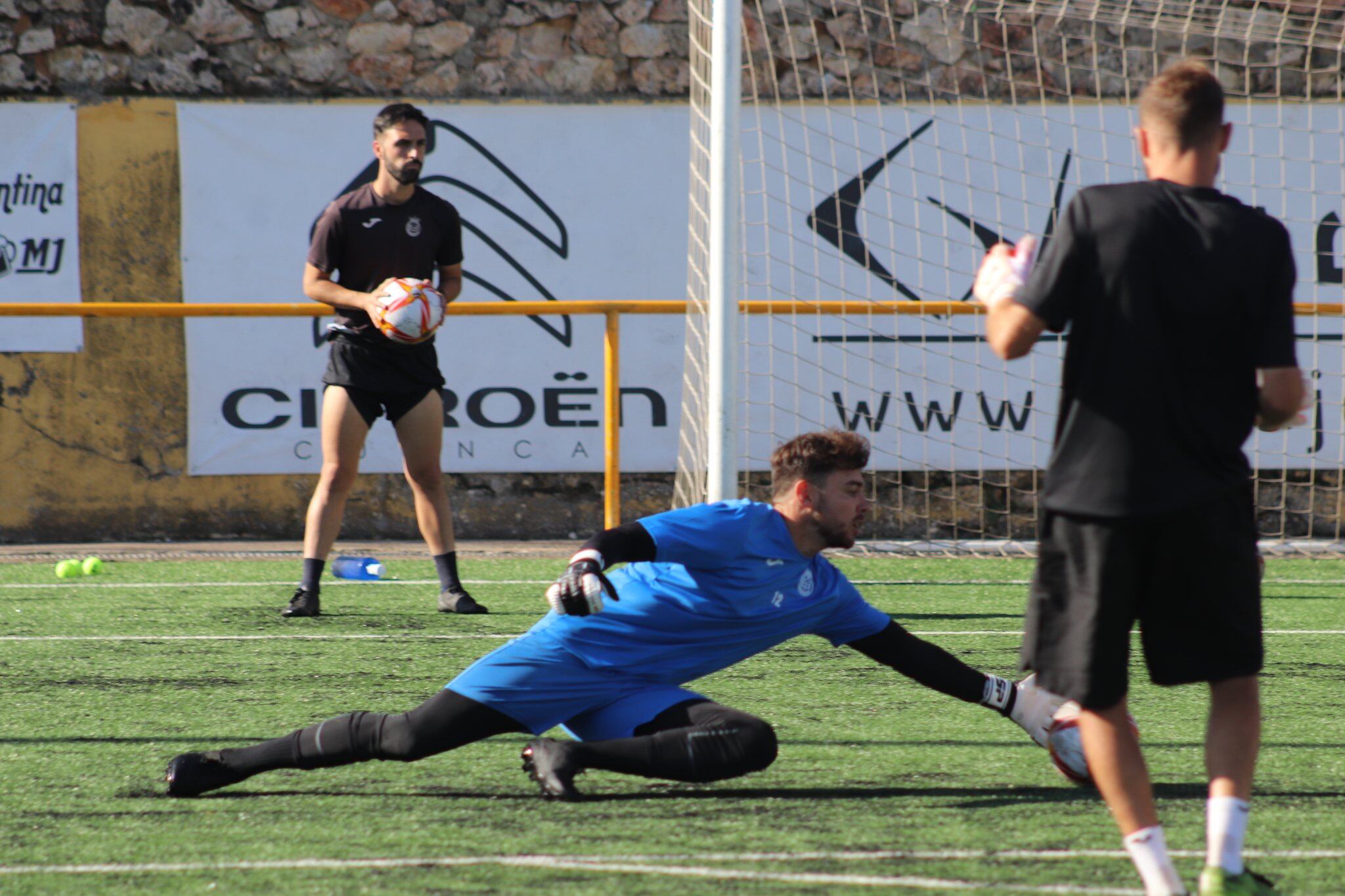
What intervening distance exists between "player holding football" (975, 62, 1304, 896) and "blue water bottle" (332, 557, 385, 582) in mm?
5006

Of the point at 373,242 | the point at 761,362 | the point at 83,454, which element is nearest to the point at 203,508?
the point at 83,454

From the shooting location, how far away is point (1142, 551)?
2.39 metres

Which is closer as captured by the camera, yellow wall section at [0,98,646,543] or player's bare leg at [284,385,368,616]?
player's bare leg at [284,385,368,616]

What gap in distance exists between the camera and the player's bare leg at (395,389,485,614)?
5.66 meters

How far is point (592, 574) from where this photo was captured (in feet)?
9.69

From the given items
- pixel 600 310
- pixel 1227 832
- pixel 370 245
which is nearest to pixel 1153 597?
pixel 1227 832

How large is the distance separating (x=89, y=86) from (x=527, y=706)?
7.13 m

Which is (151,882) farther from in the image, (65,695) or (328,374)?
(328,374)

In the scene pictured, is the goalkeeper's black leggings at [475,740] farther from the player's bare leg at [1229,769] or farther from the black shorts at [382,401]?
the black shorts at [382,401]

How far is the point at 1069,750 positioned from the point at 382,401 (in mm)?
3233

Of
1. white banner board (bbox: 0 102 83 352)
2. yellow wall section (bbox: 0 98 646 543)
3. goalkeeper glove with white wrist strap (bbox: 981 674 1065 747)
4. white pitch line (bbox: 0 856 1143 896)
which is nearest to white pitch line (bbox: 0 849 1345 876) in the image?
white pitch line (bbox: 0 856 1143 896)

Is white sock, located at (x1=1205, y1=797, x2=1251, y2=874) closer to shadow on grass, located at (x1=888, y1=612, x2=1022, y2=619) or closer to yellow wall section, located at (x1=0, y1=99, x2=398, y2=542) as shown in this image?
shadow on grass, located at (x1=888, y1=612, x2=1022, y2=619)

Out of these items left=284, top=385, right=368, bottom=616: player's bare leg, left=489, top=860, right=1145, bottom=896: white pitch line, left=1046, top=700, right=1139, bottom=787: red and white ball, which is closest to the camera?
left=489, top=860, right=1145, bottom=896: white pitch line

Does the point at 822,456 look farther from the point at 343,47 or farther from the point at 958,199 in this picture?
the point at 343,47
